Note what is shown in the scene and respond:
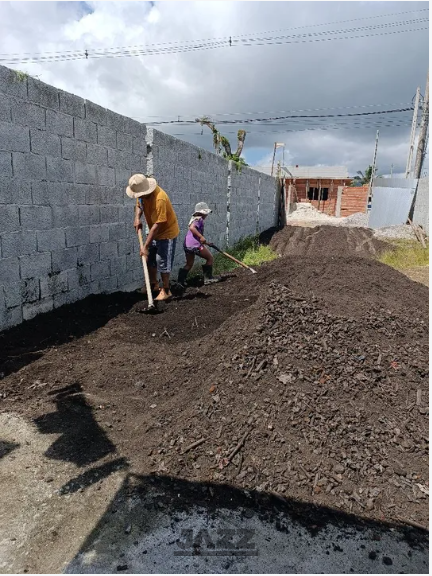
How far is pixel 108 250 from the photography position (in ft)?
18.2

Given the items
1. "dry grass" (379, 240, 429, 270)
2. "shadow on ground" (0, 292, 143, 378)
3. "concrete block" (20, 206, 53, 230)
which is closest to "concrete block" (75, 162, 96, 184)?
"concrete block" (20, 206, 53, 230)

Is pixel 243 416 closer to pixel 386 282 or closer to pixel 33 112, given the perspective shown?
pixel 33 112

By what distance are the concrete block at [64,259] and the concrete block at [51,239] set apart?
0.07 meters

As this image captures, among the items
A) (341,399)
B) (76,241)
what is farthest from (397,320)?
(76,241)

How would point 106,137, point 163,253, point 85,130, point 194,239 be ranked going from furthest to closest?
point 194,239 → point 163,253 → point 106,137 → point 85,130

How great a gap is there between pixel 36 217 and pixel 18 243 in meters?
0.36

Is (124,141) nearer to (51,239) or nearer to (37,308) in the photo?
(51,239)

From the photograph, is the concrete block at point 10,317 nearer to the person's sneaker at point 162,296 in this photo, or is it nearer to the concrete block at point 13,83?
the person's sneaker at point 162,296

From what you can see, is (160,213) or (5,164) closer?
(5,164)

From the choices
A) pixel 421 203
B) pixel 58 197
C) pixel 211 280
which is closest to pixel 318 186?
pixel 421 203

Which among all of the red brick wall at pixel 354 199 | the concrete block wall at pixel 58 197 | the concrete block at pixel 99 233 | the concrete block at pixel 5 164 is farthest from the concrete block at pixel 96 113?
the red brick wall at pixel 354 199

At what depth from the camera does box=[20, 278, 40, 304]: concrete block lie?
13.5 ft

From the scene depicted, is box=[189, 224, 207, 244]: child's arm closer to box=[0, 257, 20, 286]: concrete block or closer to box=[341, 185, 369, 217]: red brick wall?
box=[0, 257, 20, 286]: concrete block

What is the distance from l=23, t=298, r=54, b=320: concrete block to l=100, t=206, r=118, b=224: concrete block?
135 cm
